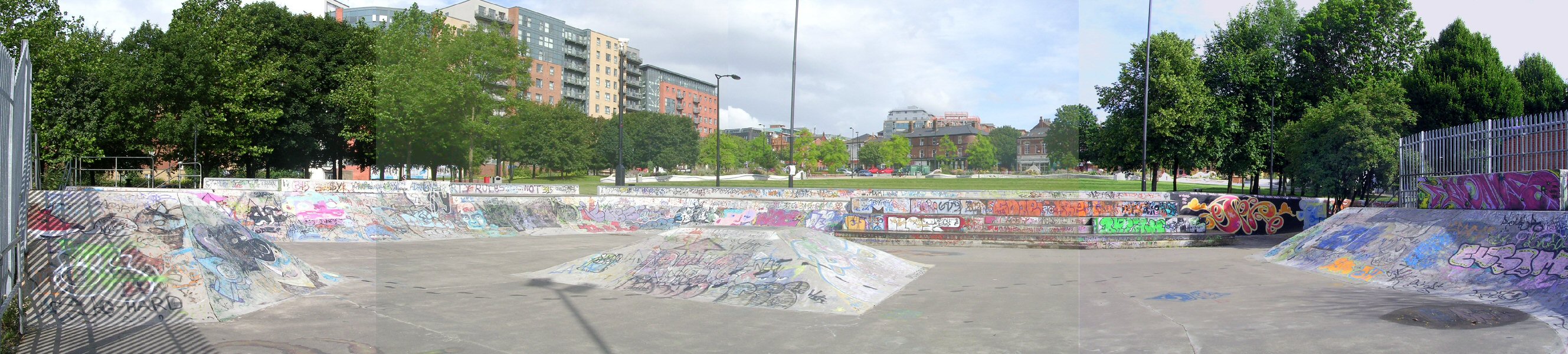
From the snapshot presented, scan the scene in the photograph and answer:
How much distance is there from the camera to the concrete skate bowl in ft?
34.1

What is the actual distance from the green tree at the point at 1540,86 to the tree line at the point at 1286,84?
0.06m

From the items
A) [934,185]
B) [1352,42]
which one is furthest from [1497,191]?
[934,185]

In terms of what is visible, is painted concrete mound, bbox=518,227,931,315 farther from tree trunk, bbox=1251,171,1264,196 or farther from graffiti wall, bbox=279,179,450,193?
tree trunk, bbox=1251,171,1264,196

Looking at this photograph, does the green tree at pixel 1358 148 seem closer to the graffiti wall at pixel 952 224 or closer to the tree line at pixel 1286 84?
the tree line at pixel 1286 84

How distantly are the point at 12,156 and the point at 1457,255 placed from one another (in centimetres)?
1797

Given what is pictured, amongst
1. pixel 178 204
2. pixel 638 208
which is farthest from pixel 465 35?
pixel 178 204

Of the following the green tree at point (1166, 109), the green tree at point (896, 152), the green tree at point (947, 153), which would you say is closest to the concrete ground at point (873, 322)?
the green tree at point (1166, 109)

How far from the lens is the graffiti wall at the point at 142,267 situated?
320 inches

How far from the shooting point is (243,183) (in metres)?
32.7

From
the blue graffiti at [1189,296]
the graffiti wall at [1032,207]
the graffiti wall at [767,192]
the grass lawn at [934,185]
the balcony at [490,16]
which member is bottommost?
the blue graffiti at [1189,296]

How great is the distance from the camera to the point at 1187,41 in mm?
40531

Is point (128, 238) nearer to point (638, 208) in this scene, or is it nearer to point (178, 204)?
point (178, 204)

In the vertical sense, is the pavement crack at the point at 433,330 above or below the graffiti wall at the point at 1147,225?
below

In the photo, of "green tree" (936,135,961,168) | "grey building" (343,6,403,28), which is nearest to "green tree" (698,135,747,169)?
"green tree" (936,135,961,168)
